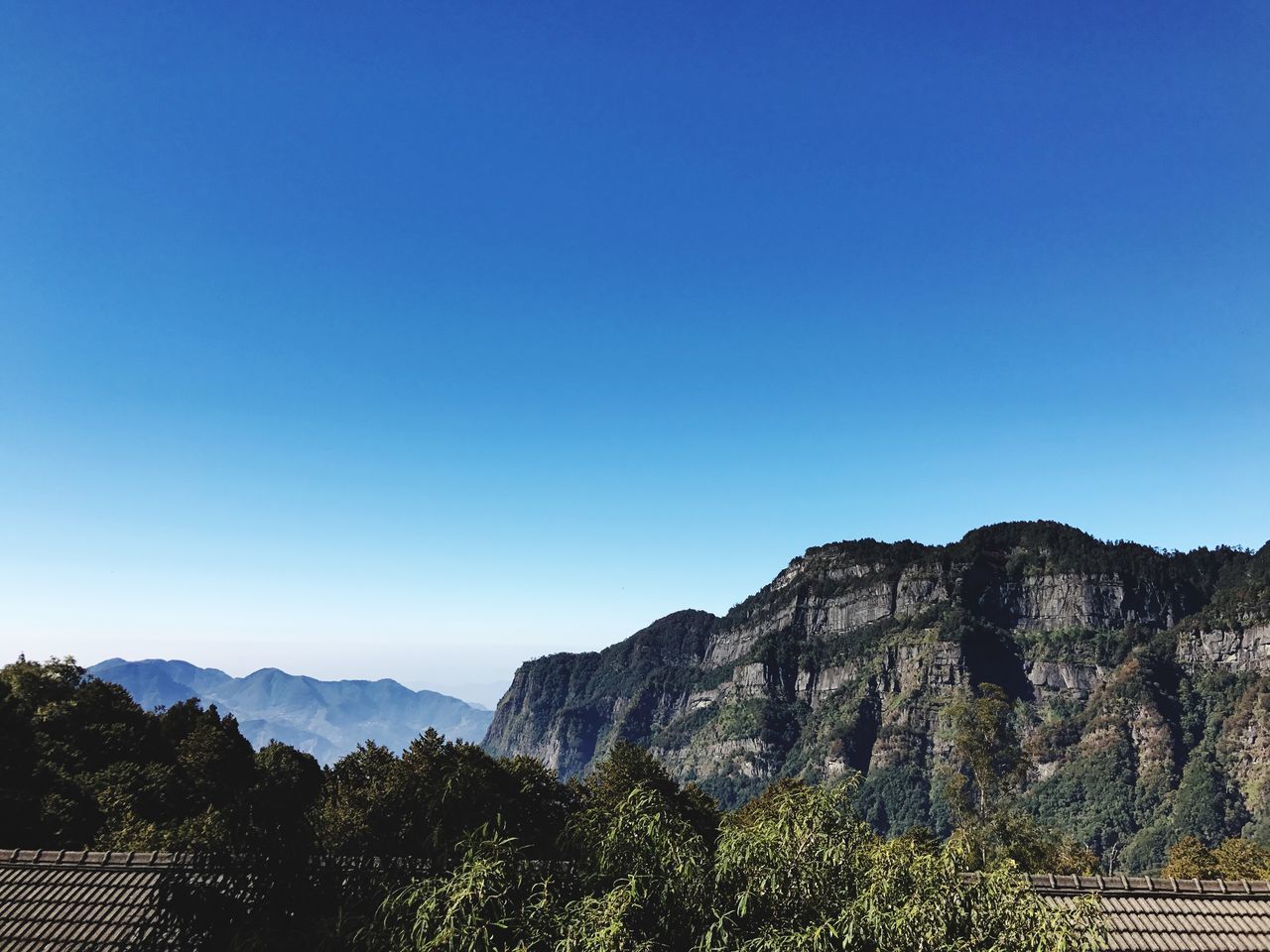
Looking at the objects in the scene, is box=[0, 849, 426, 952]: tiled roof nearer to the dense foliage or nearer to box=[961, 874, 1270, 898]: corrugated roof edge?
the dense foliage

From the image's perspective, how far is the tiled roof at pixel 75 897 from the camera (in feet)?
48.8

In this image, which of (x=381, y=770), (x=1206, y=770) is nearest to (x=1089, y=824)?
(x=1206, y=770)

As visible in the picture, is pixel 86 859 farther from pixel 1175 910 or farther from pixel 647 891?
pixel 1175 910

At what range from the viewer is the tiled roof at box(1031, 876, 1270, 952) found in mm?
15609

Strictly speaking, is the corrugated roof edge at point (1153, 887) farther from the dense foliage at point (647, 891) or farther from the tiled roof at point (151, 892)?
the tiled roof at point (151, 892)

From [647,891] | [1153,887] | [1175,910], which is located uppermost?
[647,891]

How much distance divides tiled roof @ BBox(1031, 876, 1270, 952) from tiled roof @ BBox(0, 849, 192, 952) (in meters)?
19.8

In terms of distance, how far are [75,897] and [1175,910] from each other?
81.1 ft

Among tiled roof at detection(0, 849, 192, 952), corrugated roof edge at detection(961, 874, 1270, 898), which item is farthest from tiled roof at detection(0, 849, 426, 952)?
corrugated roof edge at detection(961, 874, 1270, 898)

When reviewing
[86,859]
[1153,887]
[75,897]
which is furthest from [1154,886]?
[86,859]

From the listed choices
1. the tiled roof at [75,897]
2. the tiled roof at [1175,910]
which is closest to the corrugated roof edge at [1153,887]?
the tiled roof at [1175,910]

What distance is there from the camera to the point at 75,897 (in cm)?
1595

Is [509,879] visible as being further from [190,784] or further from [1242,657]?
[1242,657]

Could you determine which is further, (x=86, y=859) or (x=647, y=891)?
(x=86, y=859)
